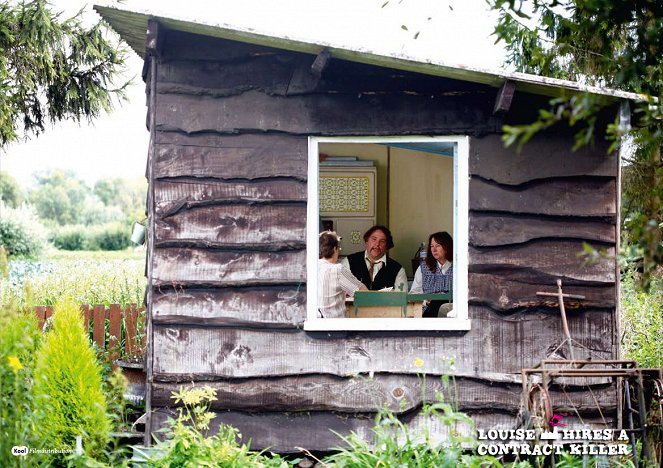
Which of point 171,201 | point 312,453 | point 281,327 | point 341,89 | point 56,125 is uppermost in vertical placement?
point 56,125

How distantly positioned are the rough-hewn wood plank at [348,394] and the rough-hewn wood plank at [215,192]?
49.0 inches

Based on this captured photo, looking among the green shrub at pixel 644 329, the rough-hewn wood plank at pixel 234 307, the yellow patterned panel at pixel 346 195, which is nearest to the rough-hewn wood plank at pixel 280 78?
the rough-hewn wood plank at pixel 234 307

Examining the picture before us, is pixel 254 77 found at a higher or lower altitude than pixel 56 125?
lower

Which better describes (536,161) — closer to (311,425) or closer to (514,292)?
(514,292)

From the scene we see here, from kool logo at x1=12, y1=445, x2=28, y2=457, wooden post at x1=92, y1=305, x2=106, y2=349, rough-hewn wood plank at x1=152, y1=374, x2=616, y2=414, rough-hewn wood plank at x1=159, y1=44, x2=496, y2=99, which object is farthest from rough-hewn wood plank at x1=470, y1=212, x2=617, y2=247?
wooden post at x1=92, y1=305, x2=106, y2=349

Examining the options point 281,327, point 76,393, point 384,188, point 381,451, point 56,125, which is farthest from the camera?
point 56,125

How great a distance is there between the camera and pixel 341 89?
240 inches

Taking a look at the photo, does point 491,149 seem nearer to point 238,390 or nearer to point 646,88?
point 646,88

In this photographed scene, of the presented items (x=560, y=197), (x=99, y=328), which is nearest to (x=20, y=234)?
(x=99, y=328)

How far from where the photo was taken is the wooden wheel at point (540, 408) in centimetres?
490

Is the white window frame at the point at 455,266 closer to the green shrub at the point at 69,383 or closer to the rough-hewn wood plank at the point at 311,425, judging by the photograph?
the rough-hewn wood plank at the point at 311,425

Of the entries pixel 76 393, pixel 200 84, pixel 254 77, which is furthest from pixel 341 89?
pixel 76 393

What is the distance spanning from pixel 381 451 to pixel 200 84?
2.79m

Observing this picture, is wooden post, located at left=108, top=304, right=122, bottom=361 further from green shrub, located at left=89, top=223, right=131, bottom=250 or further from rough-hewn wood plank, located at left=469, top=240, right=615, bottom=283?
green shrub, located at left=89, top=223, right=131, bottom=250
